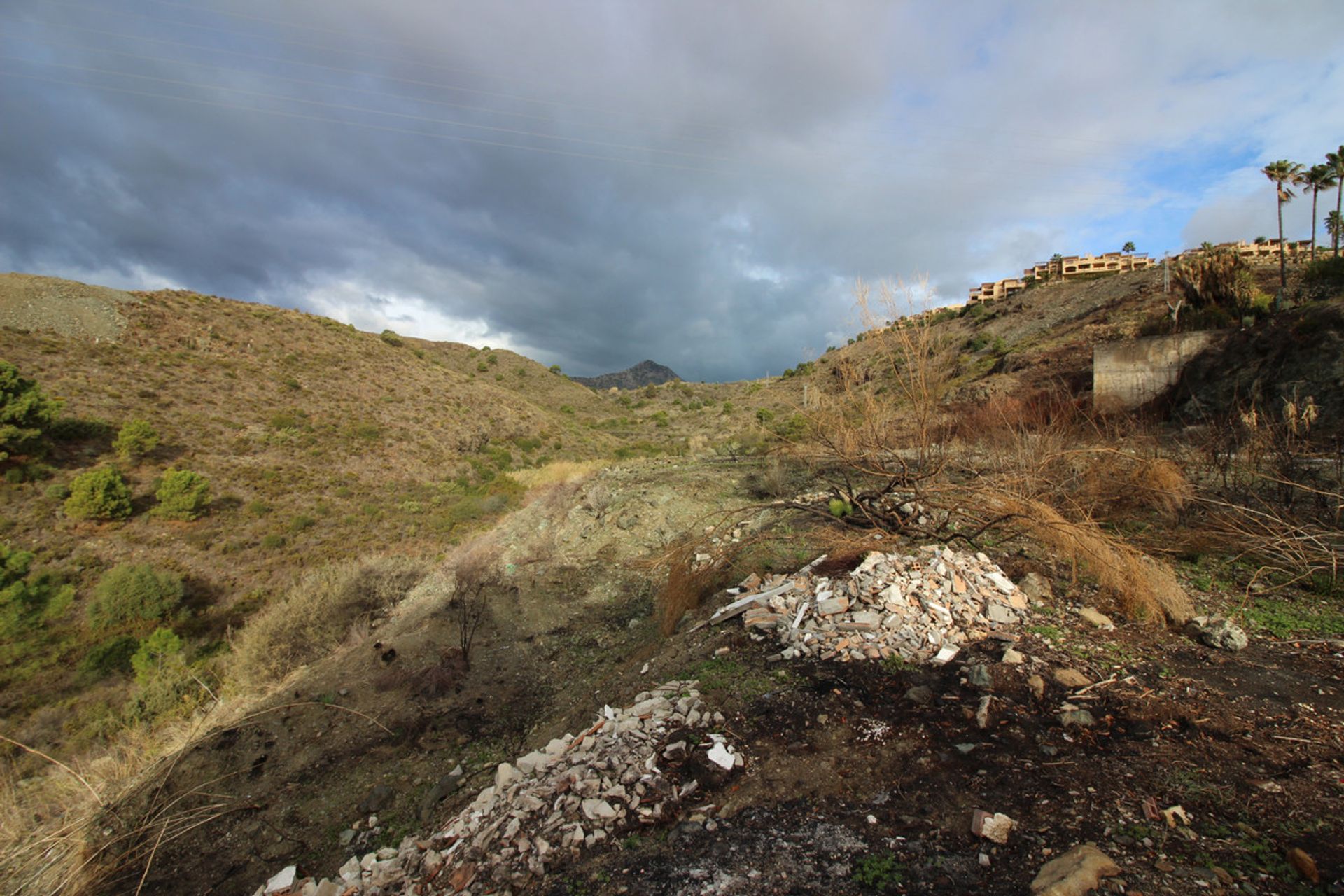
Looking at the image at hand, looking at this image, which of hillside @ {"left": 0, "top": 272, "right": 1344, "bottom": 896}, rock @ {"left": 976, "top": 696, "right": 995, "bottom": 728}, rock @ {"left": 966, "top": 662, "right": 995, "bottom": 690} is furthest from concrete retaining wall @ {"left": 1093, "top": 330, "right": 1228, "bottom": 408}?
rock @ {"left": 976, "top": 696, "right": 995, "bottom": 728}

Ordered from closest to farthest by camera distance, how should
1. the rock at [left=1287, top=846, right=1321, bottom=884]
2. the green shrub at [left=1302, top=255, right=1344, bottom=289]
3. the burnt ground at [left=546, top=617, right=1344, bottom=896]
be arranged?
the rock at [left=1287, top=846, right=1321, bottom=884]
the burnt ground at [left=546, top=617, right=1344, bottom=896]
the green shrub at [left=1302, top=255, right=1344, bottom=289]

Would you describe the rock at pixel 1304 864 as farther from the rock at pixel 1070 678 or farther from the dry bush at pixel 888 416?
the dry bush at pixel 888 416

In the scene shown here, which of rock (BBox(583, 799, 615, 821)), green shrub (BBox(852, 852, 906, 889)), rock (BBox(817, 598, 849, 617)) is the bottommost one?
rock (BBox(583, 799, 615, 821))

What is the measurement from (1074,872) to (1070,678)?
6.53 ft

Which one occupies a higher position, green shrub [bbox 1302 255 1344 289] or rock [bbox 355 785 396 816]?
green shrub [bbox 1302 255 1344 289]

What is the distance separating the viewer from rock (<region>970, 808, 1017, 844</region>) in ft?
7.57

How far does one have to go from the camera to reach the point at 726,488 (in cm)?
1319

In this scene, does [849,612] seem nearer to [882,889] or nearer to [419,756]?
[882,889]

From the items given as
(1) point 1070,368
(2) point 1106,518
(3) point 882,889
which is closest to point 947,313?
(1) point 1070,368

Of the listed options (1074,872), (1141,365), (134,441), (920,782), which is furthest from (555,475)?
(1141,365)

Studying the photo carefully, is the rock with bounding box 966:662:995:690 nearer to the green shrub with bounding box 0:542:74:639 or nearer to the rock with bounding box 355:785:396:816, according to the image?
the rock with bounding box 355:785:396:816

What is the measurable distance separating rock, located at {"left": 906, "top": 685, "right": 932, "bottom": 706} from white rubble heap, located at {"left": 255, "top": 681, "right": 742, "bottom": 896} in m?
1.33

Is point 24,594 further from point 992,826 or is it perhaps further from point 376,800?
point 992,826

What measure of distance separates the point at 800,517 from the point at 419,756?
6.67m
